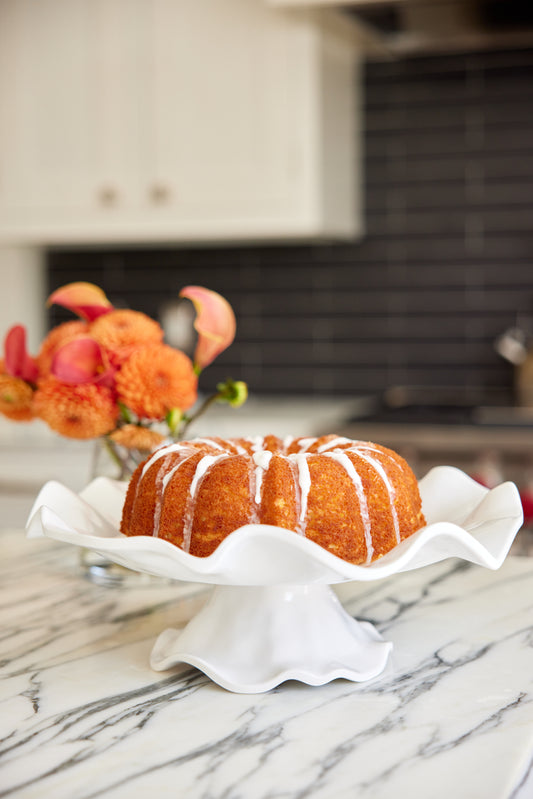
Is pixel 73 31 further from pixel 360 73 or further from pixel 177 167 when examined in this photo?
pixel 360 73

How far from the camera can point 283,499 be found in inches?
28.5

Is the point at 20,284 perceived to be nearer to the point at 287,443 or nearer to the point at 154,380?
the point at 154,380

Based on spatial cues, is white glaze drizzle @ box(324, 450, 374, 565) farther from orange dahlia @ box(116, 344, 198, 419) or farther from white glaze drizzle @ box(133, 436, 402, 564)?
orange dahlia @ box(116, 344, 198, 419)

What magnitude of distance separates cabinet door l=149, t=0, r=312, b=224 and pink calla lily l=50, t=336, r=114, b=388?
5.35 ft

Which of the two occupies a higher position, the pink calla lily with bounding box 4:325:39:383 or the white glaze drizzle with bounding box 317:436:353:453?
the pink calla lily with bounding box 4:325:39:383

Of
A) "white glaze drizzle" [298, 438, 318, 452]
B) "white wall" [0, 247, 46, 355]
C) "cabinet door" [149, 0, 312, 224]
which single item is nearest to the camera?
"white glaze drizzle" [298, 438, 318, 452]

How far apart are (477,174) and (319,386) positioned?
79cm

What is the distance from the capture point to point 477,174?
2.75 metres

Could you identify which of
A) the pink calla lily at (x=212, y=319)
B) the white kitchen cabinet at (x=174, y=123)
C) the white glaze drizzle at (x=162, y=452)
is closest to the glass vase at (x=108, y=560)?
the pink calla lily at (x=212, y=319)

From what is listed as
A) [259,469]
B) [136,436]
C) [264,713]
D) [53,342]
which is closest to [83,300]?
[53,342]

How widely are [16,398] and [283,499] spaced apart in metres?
0.43

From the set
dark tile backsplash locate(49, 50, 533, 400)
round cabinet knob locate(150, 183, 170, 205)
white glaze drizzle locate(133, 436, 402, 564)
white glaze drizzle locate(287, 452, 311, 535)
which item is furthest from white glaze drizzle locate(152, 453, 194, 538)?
dark tile backsplash locate(49, 50, 533, 400)

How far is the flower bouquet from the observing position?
95 centimetres

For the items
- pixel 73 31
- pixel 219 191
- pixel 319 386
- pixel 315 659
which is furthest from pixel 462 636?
pixel 73 31
